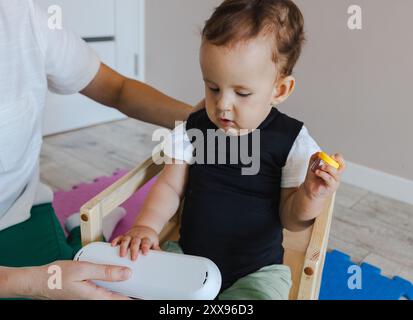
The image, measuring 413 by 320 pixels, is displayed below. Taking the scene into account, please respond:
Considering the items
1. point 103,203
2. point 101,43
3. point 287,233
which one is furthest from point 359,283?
point 101,43

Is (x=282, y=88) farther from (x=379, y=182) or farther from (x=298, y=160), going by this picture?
(x=379, y=182)

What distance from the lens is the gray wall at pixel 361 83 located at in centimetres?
154

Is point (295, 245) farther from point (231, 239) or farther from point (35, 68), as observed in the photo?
point (35, 68)

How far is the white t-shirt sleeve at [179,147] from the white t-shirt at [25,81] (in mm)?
265

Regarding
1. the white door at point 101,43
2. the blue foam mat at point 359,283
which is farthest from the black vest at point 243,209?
the white door at point 101,43

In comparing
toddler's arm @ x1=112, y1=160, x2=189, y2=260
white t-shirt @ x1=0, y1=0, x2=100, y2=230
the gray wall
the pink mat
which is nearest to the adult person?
white t-shirt @ x1=0, y1=0, x2=100, y2=230

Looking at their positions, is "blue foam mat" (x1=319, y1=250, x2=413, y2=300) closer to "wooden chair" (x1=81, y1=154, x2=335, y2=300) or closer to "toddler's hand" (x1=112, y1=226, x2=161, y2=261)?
"wooden chair" (x1=81, y1=154, x2=335, y2=300)

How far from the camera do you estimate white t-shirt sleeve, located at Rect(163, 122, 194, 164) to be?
2.78 feet

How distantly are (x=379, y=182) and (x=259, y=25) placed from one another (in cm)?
124

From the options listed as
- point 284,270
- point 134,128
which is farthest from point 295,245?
point 134,128

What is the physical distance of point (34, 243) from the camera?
883 millimetres

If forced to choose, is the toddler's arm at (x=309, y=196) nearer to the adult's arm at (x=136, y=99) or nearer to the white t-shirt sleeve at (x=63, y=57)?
the adult's arm at (x=136, y=99)

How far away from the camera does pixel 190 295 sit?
2.02 feet

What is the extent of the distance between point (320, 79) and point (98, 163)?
0.96 metres
